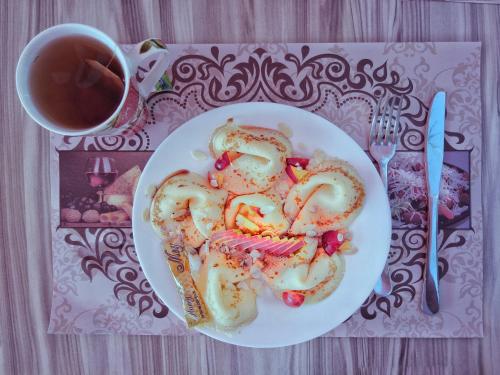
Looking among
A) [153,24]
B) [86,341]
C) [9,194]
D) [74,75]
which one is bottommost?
[86,341]

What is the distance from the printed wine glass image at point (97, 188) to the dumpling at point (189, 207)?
4.0 inches

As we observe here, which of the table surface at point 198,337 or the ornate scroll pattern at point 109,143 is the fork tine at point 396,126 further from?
the ornate scroll pattern at point 109,143

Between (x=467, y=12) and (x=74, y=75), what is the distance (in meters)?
0.67

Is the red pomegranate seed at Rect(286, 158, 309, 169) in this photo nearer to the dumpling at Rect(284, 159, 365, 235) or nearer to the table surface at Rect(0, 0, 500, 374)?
the dumpling at Rect(284, 159, 365, 235)

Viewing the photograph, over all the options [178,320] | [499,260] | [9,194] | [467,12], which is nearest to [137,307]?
[178,320]

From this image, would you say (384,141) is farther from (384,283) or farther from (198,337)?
(198,337)

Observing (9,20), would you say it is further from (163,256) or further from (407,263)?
(407,263)

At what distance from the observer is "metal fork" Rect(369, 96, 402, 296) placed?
29.9 inches

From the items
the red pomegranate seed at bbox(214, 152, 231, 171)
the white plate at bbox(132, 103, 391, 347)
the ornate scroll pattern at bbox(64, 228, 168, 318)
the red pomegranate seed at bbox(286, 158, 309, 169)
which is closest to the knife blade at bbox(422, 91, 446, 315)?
the white plate at bbox(132, 103, 391, 347)

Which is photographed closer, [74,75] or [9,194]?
[74,75]

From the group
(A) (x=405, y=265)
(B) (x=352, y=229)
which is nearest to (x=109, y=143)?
(B) (x=352, y=229)

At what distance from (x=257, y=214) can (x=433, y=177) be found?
0.31 meters

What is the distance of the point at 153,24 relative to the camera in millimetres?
791

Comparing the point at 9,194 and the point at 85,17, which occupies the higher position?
the point at 85,17
